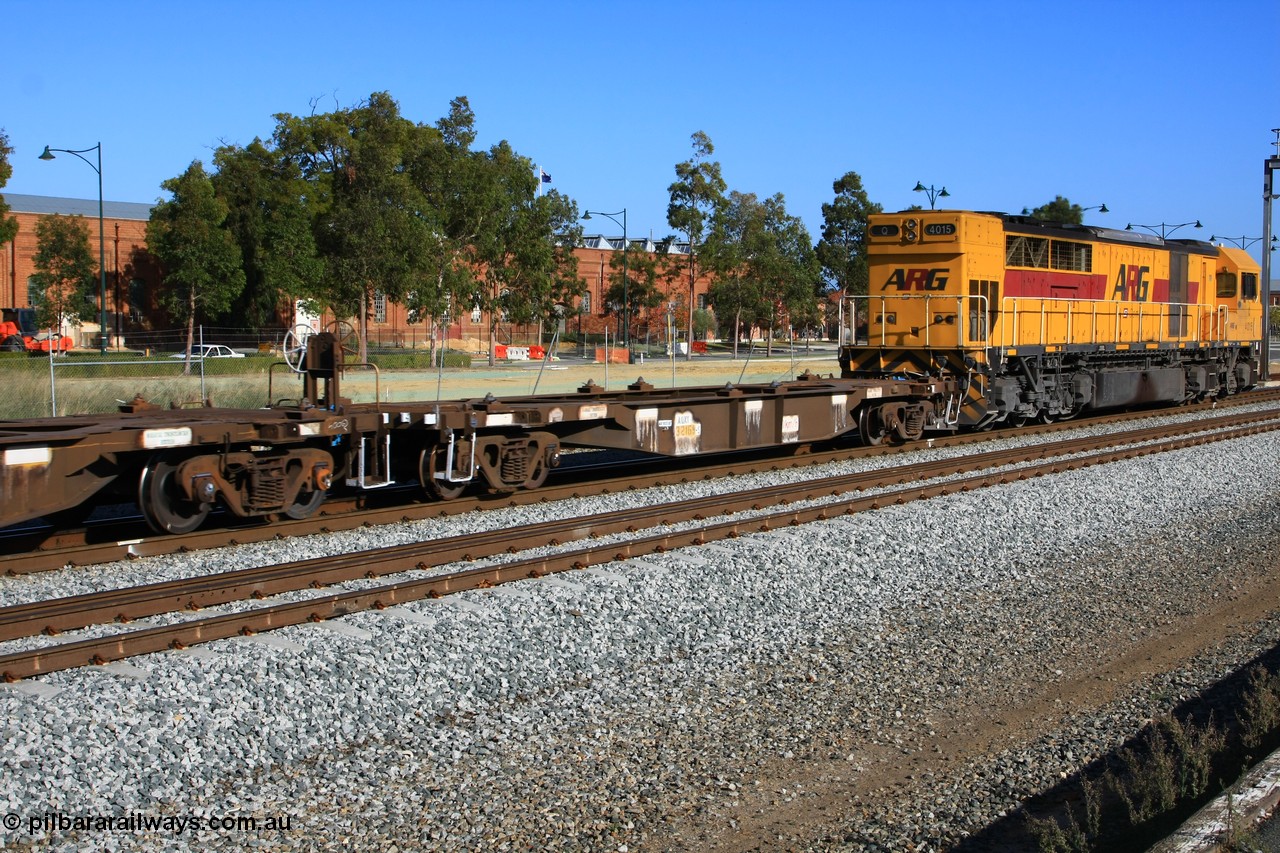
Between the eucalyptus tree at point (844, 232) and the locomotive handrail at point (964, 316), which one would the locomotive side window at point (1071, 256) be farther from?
the eucalyptus tree at point (844, 232)

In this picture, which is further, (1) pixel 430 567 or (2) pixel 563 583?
(1) pixel 430 567

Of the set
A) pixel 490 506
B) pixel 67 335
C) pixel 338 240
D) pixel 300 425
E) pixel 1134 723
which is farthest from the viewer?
pixel 67 335

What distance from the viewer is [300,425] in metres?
10.3

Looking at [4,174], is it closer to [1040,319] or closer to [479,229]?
[479,229]

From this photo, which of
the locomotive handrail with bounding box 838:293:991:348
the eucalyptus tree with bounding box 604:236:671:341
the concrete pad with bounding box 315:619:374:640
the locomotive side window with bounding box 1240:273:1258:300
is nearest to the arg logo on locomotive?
the locomotive handrail with bounding box 838:293:991:348

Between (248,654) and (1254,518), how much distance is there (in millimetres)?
11513

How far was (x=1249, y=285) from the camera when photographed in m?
27.5

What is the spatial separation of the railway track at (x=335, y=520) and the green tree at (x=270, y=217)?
2905cm

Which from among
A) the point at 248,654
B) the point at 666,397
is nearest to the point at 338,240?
the point at 666,397

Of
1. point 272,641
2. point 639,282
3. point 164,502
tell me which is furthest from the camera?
point 639,282

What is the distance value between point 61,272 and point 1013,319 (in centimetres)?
4258

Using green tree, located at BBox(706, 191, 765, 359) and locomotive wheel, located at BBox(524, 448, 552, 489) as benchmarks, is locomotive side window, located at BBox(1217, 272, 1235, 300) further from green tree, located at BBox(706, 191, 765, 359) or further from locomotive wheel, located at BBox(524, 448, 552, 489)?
green tree, located at BBox(706, 191, 765, 359)

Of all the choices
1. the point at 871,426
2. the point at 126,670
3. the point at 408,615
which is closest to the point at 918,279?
the point at 871,426

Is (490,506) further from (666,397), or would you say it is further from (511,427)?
(666,397)
